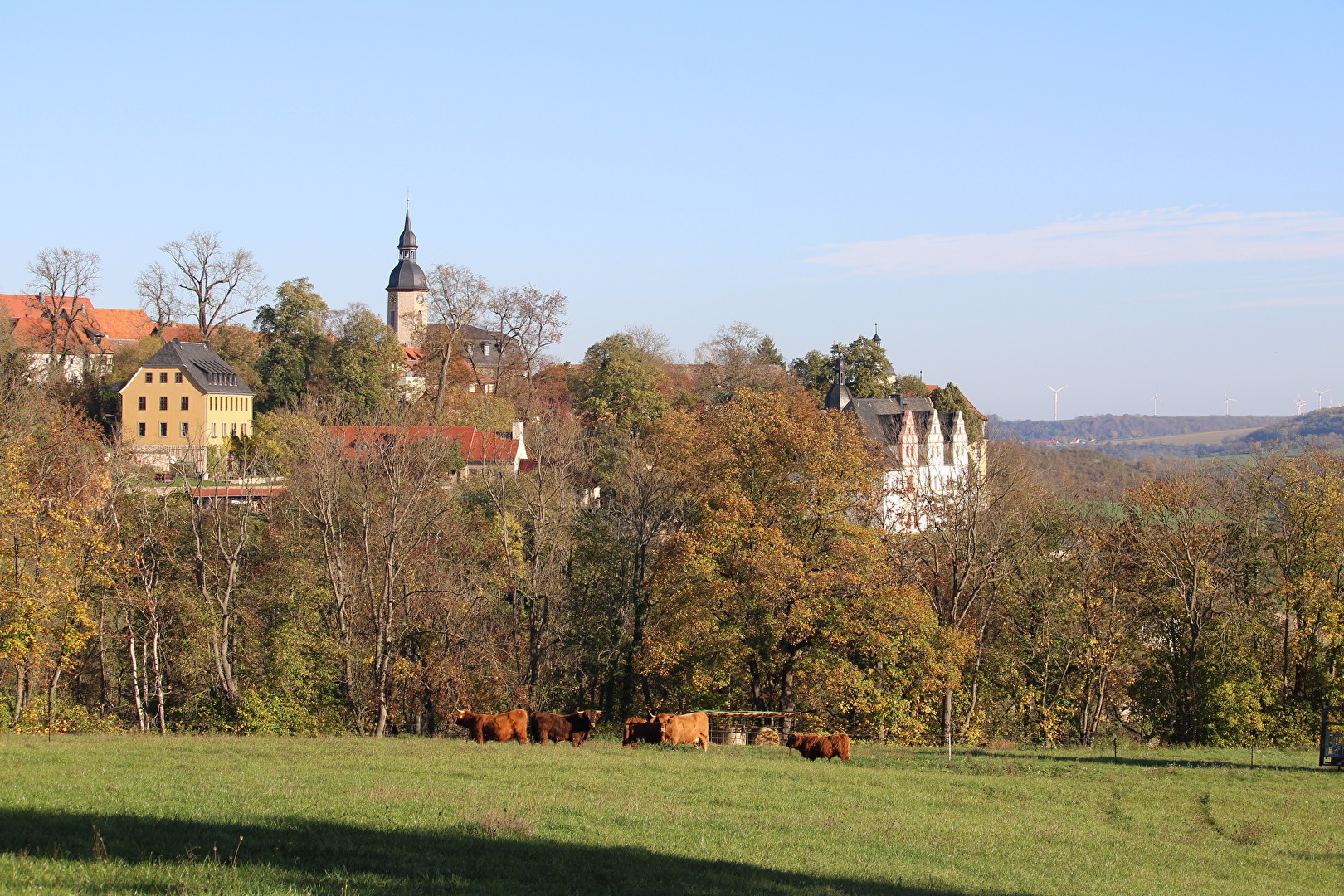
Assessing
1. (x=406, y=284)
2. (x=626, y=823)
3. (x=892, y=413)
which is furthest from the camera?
(x=406, y=284)

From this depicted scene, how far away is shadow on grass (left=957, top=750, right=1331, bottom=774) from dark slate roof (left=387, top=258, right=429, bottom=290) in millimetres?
121369

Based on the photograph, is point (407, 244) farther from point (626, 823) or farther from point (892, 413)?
point (626, 823)

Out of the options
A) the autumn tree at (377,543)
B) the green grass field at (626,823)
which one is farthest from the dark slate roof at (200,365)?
the green grass field at (626,823)

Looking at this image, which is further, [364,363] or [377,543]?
[364,363]

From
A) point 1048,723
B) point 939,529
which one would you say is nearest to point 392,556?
point 939,529

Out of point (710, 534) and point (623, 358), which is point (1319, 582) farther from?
point (623, 358)

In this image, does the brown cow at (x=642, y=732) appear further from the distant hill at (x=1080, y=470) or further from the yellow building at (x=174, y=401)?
the yellow building at (x=174, y=401)

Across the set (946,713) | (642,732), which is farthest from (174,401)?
(642,732)

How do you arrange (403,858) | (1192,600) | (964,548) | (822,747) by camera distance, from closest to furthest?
(403,858) < (822,747) < (1192,600) < (964,548)

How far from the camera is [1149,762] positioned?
25516mm

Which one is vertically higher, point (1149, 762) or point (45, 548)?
point (45, 548)

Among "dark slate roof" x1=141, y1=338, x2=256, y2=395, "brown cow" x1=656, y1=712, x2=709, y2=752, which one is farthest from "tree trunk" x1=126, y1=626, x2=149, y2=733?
"dark slate roof" x1=141, y1=338, x2=256, y2=395

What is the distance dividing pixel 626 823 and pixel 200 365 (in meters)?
74.9

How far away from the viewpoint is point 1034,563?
149ft
